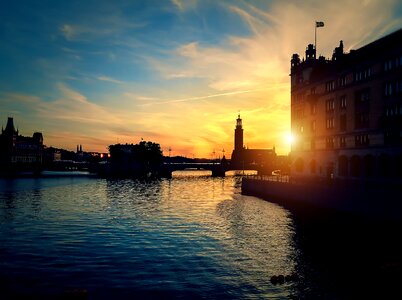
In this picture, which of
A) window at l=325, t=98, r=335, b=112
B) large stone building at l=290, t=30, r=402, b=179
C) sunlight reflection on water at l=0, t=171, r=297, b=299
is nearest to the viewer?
sunlight reflection on water at l=0, t=171, r=297, b=299

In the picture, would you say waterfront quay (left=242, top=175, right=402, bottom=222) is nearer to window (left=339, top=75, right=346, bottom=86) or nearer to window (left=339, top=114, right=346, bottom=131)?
window (left=339, top=114, right=346, bottom=131)

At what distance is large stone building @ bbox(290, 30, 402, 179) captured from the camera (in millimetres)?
58650

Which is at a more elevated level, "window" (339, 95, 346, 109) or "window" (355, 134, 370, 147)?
"window" (339, 95, 346, 109)

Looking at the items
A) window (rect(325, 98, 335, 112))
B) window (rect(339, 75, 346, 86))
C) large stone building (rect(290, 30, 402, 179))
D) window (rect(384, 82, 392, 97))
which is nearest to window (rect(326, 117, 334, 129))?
large stone building (rect(290, 30, 402, 179))

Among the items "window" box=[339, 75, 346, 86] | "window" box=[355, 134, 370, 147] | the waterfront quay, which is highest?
"window" box=[339, 75, 346, 86]

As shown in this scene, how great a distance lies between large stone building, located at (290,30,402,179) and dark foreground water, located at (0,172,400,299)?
21189 millimetres

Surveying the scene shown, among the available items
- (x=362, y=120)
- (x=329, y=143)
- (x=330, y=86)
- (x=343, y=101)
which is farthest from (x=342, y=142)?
(x=330, y=86)

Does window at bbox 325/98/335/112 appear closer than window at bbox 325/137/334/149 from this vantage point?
No

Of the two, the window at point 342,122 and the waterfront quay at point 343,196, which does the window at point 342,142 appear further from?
the waterfront quay at point 343,196

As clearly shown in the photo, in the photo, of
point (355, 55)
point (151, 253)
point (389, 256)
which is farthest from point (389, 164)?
point (151, 253)

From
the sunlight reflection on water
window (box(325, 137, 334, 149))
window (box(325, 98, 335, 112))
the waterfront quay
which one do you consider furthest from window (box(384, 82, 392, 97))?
the sunlight reflection on water

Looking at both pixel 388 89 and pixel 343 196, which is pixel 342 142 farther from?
pixel 343 196

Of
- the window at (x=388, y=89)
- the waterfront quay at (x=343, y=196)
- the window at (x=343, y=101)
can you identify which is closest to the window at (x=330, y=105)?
the window at (x=343, y=101)

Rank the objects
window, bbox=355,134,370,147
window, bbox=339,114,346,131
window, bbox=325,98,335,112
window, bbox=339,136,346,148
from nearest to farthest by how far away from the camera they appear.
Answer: window, bbox=355,134,370,147 → window, bbox=339,136,346,148 → window, bbox=339,114,346,131 → window, bbox=325,98,335,112
